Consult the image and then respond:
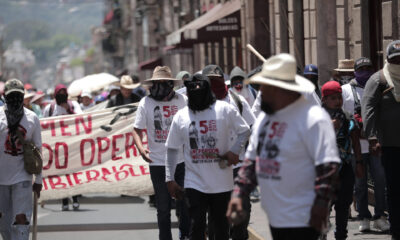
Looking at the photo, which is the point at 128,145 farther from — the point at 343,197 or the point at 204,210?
the point at 204,210

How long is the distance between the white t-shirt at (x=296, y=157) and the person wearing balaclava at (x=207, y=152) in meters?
2.34

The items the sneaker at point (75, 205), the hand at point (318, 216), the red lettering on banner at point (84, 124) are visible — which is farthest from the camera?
the sneaker at point (75, 205)

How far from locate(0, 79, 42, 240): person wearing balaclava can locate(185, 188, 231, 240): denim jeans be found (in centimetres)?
181

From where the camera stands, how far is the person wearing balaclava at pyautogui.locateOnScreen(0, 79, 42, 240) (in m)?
9.94

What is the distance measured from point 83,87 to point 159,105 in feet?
45.6

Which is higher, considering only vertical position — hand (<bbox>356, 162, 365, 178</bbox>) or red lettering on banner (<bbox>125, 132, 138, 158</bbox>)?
hand (<bbox>356, 162, 365, 178</bbox>)

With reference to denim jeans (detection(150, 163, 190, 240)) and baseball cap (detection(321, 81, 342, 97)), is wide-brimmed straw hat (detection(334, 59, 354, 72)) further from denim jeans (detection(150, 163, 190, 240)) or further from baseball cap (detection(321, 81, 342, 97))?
baseball cap (detection(321, 81, 342, 97))

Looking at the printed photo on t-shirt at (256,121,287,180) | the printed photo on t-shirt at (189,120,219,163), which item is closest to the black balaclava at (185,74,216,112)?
the printed photo on t-shirt at (189,120,219,163)

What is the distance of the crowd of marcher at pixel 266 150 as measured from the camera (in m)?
6.43

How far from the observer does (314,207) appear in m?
6.30

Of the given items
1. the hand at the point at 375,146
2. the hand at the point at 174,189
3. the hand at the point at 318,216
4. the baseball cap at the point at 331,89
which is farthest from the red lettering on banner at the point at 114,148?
the hand at the point at 318,216

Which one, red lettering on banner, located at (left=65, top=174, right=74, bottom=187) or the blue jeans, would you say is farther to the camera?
red lettering on banner, located at (left=65, top=174, right=74, bottom=187)

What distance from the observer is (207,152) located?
8.91m

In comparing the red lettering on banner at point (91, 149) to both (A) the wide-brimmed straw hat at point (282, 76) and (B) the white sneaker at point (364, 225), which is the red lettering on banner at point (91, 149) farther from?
(A) the wide-brimmed straw hat at point (282, 76)
